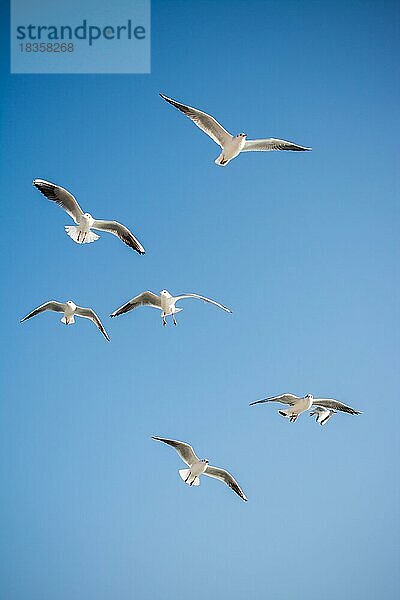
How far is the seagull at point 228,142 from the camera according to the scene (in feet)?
16.1

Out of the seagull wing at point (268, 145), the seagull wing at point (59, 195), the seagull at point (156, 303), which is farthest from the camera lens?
the seagull at point (156, 303)

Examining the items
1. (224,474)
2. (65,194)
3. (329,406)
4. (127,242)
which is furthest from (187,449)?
(65,194)

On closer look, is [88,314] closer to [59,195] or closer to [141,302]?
[141,302]

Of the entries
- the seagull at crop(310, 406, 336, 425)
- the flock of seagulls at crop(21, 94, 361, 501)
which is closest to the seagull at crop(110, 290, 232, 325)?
the flock of seagulls at crop(21, 94, 361, 501)

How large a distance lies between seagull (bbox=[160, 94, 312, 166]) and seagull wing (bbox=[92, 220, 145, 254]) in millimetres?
543

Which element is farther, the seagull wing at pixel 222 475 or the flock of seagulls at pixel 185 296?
the seagull wing at pixel 222 475

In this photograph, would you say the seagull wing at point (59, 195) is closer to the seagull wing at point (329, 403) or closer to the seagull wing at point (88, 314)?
the seagull wing at point (88, 314)

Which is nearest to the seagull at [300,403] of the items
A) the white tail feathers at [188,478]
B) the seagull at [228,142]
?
the white tail feathers at [188,478]

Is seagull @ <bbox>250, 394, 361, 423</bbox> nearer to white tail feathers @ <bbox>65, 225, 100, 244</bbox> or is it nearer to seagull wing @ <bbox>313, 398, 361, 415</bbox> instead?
seagull wing @ <bbox>313, 398, 361, 415</bbox>

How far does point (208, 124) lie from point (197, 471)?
2.02m

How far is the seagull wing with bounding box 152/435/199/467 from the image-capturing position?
18.5ft

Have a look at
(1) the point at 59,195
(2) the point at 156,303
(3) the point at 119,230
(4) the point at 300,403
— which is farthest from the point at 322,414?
(1) the point at 59,195

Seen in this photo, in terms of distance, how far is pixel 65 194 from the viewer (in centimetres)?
490

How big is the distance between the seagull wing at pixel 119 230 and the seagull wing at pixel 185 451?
112cm
